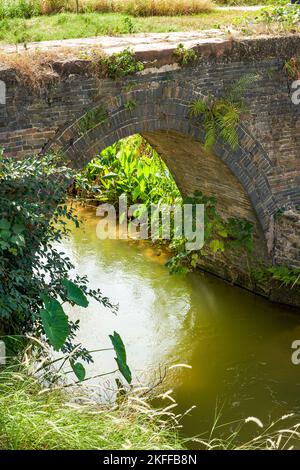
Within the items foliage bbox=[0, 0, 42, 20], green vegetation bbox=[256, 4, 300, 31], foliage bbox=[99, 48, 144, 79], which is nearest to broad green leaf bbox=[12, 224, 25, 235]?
foliage bbox=[99, 48, 144, 79]

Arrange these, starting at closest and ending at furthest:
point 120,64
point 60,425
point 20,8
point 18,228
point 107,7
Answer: point 60,425 → point 18,228 → point 120,64 → point 20,8 → point 107,7

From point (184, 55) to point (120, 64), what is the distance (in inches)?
38.4

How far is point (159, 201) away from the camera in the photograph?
13250 millimetres

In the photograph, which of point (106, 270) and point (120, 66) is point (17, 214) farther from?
point (106, 270)

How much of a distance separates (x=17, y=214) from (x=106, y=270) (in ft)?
17.6

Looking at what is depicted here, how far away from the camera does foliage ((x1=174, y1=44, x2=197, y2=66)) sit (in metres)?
9.87

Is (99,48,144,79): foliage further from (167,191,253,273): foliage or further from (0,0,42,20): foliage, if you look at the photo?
(0,0,42,20): foliage

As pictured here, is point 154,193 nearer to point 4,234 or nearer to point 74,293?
point 74,293

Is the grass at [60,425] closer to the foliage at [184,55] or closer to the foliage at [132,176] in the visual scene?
the foliage at [184,55]

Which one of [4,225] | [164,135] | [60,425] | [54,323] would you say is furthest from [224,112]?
[60,425]

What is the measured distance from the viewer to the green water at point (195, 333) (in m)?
9.43

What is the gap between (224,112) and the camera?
1048 cm

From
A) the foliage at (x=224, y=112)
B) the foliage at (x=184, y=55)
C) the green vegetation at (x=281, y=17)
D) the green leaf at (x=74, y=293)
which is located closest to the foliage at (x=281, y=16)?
the green vegetation at (x=281, y=17)
